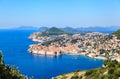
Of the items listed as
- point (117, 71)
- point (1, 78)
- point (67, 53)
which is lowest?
point (67, 53)

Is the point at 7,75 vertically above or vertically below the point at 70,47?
above

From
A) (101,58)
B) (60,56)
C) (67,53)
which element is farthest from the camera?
(67,53)

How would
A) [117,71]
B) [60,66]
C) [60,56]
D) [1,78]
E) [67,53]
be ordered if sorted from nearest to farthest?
[1,78] < [117,71] < [60,66] < [60,56] < [67,53]

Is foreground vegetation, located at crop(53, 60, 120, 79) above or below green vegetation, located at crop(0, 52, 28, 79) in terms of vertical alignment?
below

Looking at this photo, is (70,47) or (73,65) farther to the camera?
(70,47)

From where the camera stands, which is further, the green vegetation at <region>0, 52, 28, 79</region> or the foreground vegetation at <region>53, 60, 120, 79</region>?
the foreground vegetation at <region>53, 60, 120, 79</region>

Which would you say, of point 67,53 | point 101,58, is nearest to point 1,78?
point 101,58

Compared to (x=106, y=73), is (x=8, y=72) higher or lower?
higher

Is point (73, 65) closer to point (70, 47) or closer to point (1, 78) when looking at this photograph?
point (70, 47)

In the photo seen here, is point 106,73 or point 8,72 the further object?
point 106,73

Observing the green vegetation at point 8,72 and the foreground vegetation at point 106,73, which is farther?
the foreground vegetation at point 106,73

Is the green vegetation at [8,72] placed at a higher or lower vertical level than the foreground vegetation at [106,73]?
higher
